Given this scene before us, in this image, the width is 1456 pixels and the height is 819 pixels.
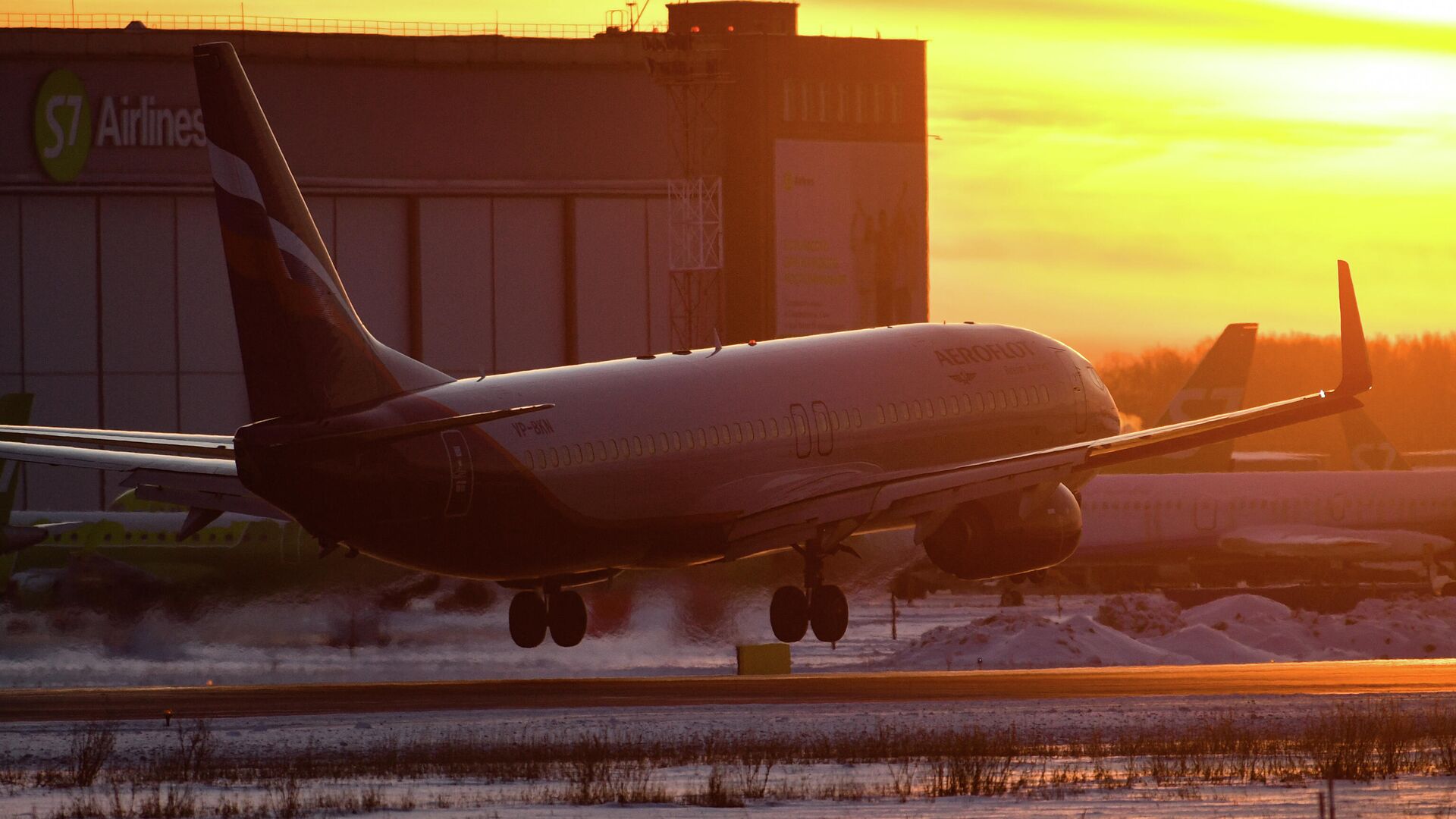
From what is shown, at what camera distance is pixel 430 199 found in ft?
302

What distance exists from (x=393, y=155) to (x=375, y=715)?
6281 centimetres

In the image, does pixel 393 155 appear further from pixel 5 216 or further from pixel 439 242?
pixel 5 216

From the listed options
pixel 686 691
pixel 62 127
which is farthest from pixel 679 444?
pixel 62 127

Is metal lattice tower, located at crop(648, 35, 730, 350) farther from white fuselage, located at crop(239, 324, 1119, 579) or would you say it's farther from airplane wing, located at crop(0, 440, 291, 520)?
airplane wing, located at crop(0, 440, 291, 520)

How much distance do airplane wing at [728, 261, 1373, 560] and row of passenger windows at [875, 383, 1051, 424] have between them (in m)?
2.08

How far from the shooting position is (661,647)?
141 ft

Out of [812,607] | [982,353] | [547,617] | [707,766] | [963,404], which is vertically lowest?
[707,766]

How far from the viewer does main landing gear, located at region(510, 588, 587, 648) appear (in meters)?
38.0

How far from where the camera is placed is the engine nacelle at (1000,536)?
A: 38.1m

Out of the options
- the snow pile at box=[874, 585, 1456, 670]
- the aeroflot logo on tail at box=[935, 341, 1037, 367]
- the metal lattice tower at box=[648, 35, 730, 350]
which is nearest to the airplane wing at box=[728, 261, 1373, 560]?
the aeroflot logo on tail at box=[935, 341, 1037, 367]

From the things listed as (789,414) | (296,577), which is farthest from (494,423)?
(296,577)

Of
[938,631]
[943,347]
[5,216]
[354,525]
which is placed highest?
[5,216]

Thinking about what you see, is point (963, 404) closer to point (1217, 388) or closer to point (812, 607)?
point (812, 607)

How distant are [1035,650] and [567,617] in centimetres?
1552
